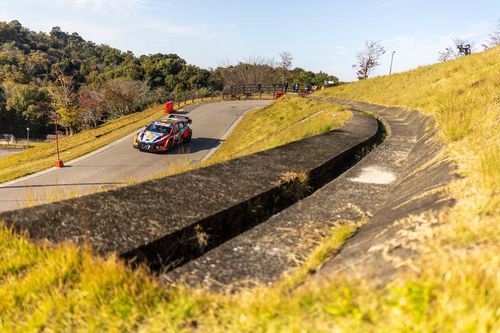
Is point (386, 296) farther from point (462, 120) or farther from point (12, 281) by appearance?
point (462, 120)

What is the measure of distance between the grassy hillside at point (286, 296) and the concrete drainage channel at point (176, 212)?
0.28 metres

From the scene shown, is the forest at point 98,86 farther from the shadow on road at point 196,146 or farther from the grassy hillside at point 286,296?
the grassy hillside at point 286,296

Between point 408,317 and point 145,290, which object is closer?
point 408,317

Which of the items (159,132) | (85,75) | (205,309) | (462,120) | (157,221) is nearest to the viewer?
(205,309)

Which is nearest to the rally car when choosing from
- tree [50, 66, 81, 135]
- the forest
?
the forest

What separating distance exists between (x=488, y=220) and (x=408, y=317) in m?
1.09

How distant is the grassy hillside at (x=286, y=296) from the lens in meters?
1.51

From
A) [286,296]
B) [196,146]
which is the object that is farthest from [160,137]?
[286,296]

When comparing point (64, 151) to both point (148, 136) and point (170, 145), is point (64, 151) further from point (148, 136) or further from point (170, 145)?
point (170, 145)

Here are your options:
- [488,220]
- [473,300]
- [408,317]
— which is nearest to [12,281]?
[408,317]

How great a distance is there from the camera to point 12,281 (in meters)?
2.32

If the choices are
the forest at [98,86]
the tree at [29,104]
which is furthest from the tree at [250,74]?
the tree at [29,104]

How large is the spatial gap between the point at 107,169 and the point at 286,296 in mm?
16607

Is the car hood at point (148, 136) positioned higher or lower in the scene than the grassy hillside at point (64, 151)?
higher
